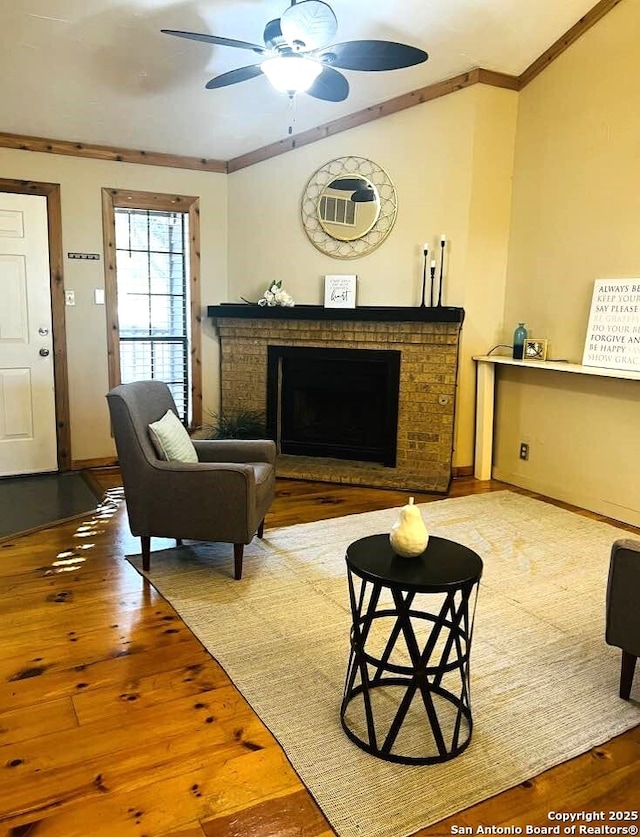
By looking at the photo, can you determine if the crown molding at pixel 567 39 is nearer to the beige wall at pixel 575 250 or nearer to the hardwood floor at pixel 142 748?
the beige wall at pixel 575 250

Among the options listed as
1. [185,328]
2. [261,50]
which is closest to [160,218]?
[185,328]

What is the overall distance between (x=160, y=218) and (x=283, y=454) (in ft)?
7.31

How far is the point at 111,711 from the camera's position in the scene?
2.06 metres

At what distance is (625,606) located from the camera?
2.08 meters

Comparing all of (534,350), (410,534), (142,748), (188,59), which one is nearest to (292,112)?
(188,59)

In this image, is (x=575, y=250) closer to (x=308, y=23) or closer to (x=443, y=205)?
(x=443, y=205)

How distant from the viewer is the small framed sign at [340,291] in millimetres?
4957

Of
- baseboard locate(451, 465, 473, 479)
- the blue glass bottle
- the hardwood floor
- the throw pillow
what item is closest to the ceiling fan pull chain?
the blue glass bottle

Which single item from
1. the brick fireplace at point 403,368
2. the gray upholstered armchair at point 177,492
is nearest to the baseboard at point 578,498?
the brick fireplace at point 403,368

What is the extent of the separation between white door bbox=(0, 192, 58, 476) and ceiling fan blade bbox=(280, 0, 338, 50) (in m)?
2.83

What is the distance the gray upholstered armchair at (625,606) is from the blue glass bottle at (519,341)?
8.48 feet

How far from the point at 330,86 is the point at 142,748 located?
3065 mm

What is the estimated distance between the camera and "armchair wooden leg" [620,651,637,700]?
2.12 metres

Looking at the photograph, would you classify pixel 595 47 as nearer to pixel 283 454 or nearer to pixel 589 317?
pixel 589 317
